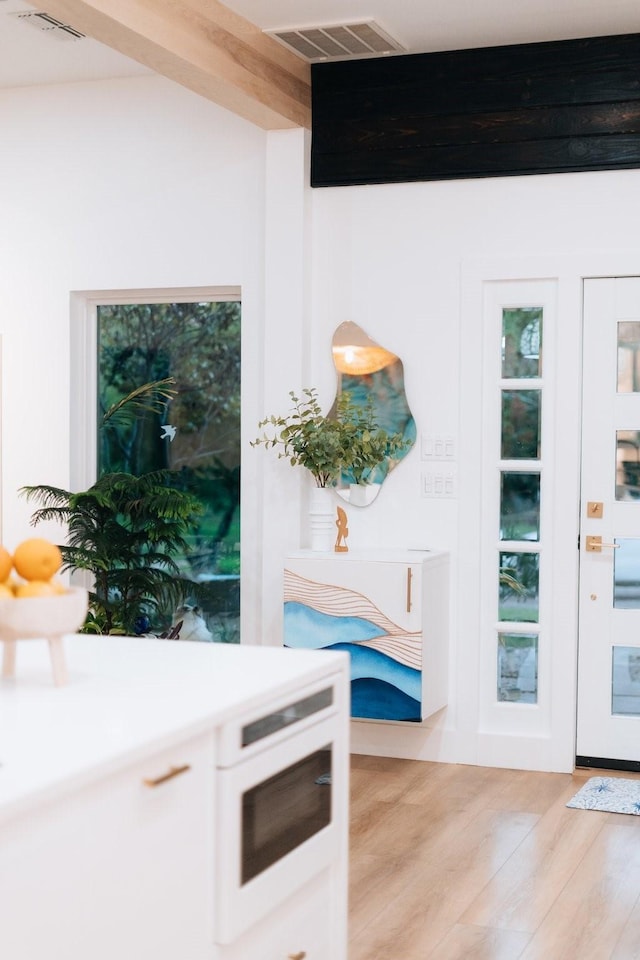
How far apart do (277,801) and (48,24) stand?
3621 millimetres

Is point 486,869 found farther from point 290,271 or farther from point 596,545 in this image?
point 290,271

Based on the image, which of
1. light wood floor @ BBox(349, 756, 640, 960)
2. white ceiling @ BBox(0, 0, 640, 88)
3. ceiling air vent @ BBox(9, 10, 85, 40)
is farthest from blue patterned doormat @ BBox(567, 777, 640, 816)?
ceiling air vent @ BBox(9, 10, 85, 40)

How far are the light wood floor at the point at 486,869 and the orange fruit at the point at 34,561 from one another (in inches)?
60.4

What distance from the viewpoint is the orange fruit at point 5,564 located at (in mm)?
2035

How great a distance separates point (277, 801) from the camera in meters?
2.14

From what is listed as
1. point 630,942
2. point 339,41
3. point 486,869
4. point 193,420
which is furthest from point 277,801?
point 193,420

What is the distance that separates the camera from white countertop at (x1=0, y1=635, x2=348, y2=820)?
1575 millimetres

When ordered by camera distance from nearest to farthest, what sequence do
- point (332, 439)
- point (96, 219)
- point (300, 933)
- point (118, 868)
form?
point (118, 868), point (300, 933), point (332, 439), point (96, 219)

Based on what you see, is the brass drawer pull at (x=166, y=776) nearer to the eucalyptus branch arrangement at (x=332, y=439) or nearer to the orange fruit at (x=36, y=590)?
the orange fruit at (x=36, y=590)

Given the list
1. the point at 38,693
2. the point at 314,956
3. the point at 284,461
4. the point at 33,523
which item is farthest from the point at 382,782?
the point at 38,693

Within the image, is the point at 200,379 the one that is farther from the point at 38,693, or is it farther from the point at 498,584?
the point at 38,693

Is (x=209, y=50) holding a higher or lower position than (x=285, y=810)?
higher

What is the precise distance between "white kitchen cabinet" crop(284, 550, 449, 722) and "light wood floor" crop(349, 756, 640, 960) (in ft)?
1.19

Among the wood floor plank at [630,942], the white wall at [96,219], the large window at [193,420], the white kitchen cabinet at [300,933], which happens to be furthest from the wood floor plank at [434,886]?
the white wall at [96,219]
